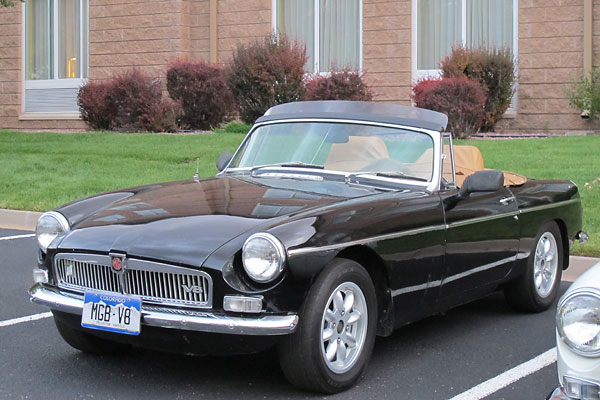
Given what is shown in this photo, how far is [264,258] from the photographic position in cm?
421

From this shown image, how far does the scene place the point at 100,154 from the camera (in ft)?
48.9

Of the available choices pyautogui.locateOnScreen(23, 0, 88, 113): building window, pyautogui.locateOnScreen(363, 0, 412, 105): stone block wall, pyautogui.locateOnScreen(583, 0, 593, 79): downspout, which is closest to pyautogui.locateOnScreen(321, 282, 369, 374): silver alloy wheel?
pyautogui.locateOnScreen(583, 0, 593, 79): downspout

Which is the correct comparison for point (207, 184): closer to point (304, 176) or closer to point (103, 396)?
point (304, 176)

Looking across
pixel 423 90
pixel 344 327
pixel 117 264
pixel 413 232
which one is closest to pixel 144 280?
pixel 117 264

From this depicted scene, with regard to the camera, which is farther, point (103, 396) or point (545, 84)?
point (545, 84)

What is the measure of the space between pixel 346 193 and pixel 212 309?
49.8 inches

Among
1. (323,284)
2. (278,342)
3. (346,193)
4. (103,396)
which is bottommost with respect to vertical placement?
(103,396)

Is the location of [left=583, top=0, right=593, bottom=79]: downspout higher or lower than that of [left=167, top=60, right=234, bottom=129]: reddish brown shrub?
higher

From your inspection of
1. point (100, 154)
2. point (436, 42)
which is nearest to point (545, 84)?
point (436, 42)

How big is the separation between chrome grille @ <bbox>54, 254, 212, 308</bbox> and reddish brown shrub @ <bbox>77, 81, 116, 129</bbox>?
573 inches

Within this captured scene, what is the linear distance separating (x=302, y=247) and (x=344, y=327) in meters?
0.52

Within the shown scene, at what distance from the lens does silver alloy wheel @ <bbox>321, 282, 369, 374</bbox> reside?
4387mm

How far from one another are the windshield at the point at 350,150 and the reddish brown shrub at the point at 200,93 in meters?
12.8

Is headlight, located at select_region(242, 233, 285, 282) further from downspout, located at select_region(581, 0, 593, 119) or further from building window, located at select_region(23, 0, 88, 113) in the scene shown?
building window, located at select_region(23, 0, 88, 113)
